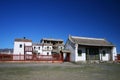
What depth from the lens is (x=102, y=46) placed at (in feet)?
111

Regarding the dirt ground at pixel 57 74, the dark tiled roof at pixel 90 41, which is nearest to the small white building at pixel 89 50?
the dark tiled roof at pixel 90 41

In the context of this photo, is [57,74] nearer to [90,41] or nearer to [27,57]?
[27,57]

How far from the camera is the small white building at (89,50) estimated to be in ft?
105

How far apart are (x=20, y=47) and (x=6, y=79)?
3861 cm

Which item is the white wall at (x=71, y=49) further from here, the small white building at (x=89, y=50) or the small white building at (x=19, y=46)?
the small white building at (x=19, y=46)

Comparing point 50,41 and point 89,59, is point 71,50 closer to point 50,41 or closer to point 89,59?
point 89,59

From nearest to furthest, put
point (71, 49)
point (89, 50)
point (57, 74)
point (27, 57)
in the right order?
1. point (57, 74)
2. point (27, 57)
3. point (71, 49)
4. point (89, 50)

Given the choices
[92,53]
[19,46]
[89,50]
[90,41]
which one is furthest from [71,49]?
[19,46]

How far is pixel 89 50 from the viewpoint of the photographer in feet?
110

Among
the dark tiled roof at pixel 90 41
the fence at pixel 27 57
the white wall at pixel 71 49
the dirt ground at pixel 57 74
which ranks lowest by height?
the dirt ground at pixel 57 74

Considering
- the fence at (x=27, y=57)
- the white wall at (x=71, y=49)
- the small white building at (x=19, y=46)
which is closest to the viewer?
the fence at (x=27, y=57)

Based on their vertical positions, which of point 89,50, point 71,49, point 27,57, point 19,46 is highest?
point 19,46

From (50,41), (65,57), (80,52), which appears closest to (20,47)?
(65,57)

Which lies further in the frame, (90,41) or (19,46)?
(19,46)
